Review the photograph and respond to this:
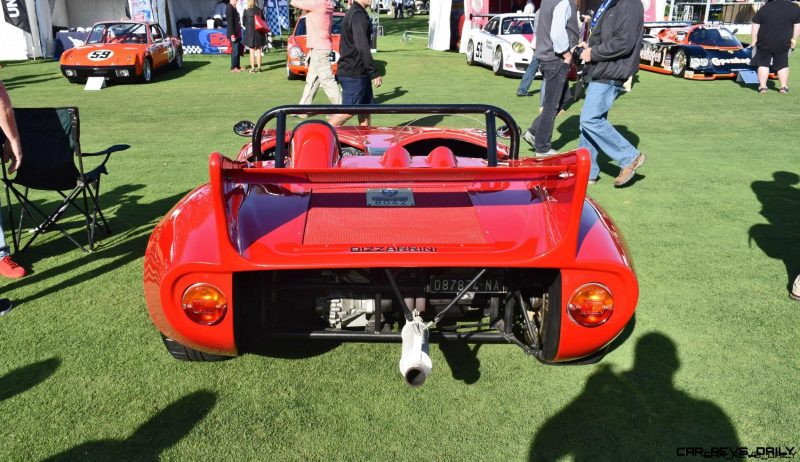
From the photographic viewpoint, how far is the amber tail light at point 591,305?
→ 7.13 ft

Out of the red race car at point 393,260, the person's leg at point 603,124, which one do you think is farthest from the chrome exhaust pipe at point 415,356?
the person's leg at point 603,124

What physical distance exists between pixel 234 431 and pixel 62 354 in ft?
3.63

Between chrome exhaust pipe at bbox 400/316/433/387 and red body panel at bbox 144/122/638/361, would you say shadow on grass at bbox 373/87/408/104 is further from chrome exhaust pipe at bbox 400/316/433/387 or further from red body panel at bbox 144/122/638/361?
chrome exhaust pipe at bbox 400/316/433/387

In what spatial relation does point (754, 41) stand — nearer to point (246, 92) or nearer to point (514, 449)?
point (246, 92)

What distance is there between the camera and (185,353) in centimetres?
264

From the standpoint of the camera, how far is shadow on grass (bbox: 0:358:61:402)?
2.57 meters

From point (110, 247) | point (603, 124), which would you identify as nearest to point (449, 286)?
point (110, 247)

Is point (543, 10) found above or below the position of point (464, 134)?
above

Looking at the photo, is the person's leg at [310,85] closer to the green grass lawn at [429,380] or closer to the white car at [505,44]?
the green grass lawn at [429,380]

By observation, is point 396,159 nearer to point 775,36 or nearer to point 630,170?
point 630,170

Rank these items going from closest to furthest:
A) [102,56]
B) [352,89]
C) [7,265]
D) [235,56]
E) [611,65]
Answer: [7,265] < [611,65] < [352,89] < [102,56] < [235,56]

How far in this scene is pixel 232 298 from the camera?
2133 millimetres

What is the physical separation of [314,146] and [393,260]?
1293 millimetres

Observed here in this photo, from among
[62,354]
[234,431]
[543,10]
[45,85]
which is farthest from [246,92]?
[234,431]
